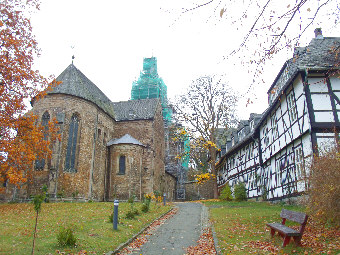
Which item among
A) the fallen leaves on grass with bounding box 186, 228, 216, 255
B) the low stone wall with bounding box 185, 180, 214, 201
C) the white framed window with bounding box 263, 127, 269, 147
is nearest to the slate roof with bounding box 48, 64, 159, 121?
the white framed window with bounding box 263, 127, 269, 147

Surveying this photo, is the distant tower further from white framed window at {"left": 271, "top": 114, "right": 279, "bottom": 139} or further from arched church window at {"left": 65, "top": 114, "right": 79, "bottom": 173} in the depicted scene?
white framed window at {"left": 271, "top": 114, "right": 279, "bottom": 139}

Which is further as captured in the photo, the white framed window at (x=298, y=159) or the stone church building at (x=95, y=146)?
the stone church building at (x=95, y=146)

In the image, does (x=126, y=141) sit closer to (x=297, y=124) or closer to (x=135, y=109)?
(x=135, y=109)

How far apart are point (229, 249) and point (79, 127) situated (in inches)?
769

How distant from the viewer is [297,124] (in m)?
16.3

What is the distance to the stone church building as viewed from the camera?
909 inches

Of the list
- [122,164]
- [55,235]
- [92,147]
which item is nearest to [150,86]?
[122,164]

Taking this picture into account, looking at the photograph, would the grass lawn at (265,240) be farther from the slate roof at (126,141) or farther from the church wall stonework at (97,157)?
the slate roof at (126,141)

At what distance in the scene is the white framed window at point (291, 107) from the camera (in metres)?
16.9

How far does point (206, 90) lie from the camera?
3047cm

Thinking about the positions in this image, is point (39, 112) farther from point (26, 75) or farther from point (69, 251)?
point (69, 251)

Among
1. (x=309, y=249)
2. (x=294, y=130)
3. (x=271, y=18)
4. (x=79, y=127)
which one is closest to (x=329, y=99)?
(x=294, y=130)

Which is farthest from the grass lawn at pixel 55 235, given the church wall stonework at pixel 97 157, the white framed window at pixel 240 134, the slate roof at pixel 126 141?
the white framed window at pixel 240 134

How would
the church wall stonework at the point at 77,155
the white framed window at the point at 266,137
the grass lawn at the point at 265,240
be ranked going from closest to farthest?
the grass lawn at the point at 265,240
the white framed window at the point at 266,137
the church wall stonework at the point at 77,155
